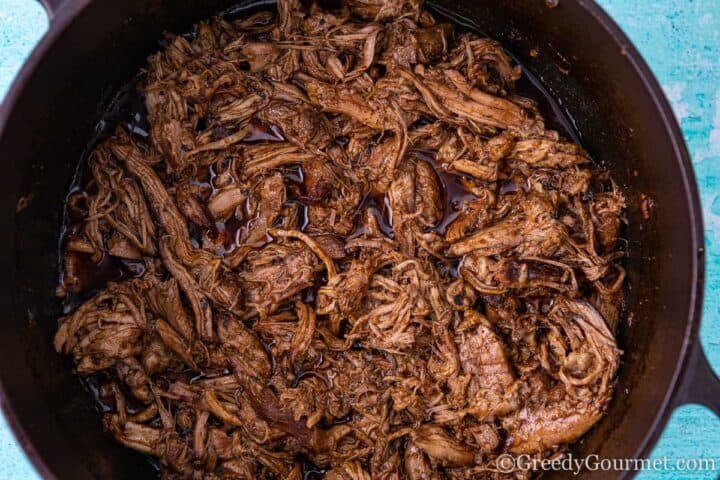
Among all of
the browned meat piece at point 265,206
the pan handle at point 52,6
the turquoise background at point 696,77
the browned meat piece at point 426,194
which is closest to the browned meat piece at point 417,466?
the browned meat piece at point 426,194

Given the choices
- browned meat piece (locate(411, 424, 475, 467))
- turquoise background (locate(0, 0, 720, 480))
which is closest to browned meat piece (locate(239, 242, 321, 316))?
browned meat piece (locate(411, 424, 475, 467))

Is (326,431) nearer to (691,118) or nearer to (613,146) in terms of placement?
(613,146)

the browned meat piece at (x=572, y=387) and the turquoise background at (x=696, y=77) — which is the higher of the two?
the turquoise background at (x=696, y=77)

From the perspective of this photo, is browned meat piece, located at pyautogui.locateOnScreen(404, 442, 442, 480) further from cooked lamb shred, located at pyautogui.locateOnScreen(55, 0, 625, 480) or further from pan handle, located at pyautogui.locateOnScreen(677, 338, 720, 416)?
pan handle, located at pyautogui.locateOnScreen(677, 338, 720, 416)

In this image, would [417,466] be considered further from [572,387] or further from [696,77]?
[696,77]

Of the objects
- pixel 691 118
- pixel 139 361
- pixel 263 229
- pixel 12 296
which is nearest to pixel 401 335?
pixel 263 229

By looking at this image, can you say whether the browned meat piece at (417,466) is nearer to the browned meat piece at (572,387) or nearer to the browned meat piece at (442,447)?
the browned meat piece at (442,447)

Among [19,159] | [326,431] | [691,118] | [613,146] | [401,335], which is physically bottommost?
[326,431]

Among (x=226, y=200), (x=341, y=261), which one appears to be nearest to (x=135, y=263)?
(x=226, y=200)
